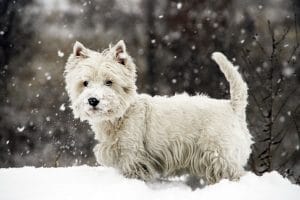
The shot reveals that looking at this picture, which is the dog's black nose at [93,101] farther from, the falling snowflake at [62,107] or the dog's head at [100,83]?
the falling snowflake at [62,107]

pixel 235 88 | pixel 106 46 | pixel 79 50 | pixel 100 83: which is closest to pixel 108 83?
pixel 100 83

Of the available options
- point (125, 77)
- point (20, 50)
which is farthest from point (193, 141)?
point (20, 50)

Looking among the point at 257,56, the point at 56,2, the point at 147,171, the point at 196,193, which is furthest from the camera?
the point at 56,2

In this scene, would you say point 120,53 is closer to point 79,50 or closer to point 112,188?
point 79,50

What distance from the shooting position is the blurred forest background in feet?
49.2

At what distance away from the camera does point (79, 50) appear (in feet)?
19.6

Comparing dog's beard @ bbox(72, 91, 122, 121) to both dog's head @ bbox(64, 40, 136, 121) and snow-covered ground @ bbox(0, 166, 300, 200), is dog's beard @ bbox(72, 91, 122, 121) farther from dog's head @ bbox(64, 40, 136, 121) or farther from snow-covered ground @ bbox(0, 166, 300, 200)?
snow-covered ground @ bbox(0, 166, 300, 200)

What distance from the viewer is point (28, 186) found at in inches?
203

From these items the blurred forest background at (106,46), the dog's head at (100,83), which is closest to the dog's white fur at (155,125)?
the dog's head at (100,83)

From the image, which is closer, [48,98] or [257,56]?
[257,56]

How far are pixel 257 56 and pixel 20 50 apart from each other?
7.58 m

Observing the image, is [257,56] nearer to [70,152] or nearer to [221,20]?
[221,20]

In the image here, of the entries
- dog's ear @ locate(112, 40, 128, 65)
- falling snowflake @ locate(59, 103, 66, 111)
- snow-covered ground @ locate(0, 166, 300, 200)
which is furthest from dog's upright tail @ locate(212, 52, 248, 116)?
falling snowflake @ locate(59, 103, 66, 111)

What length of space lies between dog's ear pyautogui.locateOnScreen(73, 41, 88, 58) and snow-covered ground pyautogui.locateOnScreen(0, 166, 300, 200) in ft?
4.38
